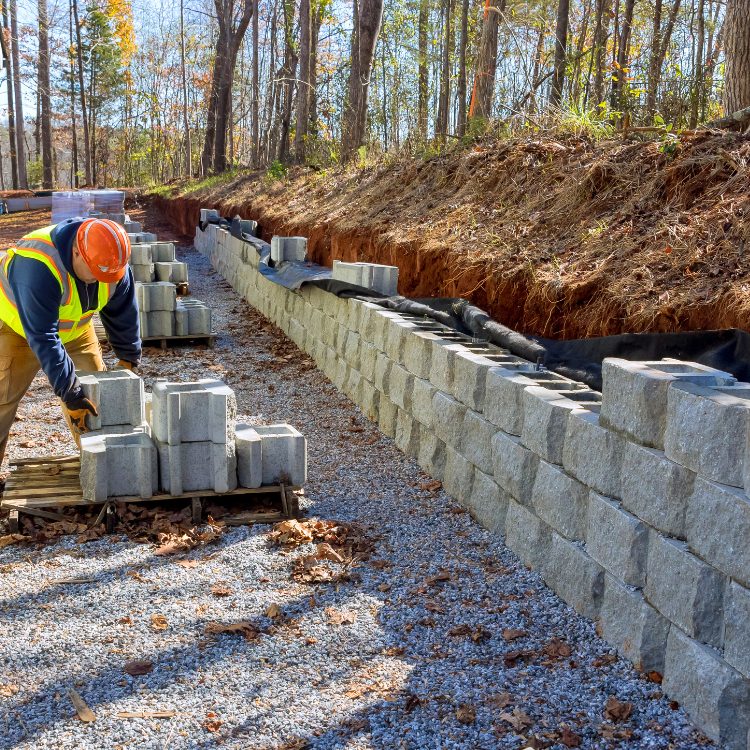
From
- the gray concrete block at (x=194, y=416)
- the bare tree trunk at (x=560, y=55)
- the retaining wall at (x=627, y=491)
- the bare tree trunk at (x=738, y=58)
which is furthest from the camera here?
the bare tree trunk at (x=560, y=55)

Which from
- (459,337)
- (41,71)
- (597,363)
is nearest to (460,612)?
(597,363)

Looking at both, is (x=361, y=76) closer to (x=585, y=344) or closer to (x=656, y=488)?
(x=585, y=344)

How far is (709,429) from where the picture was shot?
A: 2979 mm

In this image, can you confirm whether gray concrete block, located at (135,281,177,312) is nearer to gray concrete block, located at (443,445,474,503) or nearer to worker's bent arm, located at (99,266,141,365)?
worker's bent arm, located at (99,266,141,365)

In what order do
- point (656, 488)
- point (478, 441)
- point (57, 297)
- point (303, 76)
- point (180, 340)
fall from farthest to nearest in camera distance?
1. point (303, 76)
2. point (180, 340)
3. point (478, 441)
4. point (57, 297)
5. point (656, 488)

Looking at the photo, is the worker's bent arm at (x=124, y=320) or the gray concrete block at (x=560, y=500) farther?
the worker's bent arm at (x=124, y=320)

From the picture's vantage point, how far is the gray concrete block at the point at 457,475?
17.7ft

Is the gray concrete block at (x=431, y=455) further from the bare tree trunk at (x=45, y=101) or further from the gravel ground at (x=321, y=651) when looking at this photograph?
the bare tree trunk at (x=45, y=101)

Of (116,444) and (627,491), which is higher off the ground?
(627,491)

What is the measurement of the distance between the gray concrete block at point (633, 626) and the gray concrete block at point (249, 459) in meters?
2.49

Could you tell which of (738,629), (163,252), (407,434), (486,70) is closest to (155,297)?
(163,252)

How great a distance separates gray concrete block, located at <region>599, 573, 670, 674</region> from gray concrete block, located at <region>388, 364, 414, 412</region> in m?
2.96

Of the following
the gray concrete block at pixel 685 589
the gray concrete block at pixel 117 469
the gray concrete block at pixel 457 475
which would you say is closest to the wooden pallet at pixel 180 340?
the gray concrete block at pixel 117 469

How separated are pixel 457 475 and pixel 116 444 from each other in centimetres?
224
